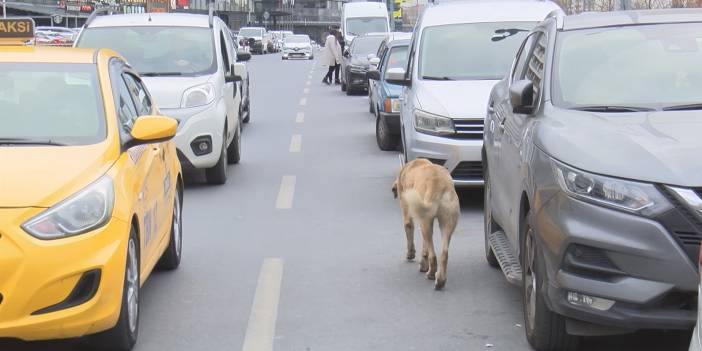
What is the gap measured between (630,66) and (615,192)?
1.83 metres

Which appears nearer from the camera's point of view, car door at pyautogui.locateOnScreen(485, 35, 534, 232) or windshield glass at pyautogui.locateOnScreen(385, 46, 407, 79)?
car door at pyautogui.locateOnScreen(485, 35, 534, 232)

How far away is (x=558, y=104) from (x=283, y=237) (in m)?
3.53

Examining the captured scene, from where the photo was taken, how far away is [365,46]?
29.9 meters

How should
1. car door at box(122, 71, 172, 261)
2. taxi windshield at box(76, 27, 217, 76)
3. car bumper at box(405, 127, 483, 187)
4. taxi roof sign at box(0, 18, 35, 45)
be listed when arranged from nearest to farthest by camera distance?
car door at box(122, 71, 172, 261) < taxi roof sign at box(0, 18, 35, 45) < car bumper at box(405, 127, 483, 187) < taxi windshield at box(76, 27, 217, 76)

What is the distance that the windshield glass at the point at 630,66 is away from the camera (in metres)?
6.48

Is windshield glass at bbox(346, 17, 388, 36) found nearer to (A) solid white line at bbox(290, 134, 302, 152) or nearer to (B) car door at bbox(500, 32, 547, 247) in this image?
(A) solid white line at bbox(290, 134, 302, 152)

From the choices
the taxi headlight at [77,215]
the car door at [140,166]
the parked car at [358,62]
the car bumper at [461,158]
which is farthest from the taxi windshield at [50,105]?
the parked car at [358,62]

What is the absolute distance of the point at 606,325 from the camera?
5.27 meters

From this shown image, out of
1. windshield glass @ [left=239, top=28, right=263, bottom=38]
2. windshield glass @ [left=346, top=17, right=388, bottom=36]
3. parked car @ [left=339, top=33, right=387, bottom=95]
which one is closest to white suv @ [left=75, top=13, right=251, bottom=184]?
parked car @ [left=339, top=33, right=387, bottom=95]

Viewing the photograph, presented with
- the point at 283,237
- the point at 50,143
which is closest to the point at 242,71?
the point at 283,237

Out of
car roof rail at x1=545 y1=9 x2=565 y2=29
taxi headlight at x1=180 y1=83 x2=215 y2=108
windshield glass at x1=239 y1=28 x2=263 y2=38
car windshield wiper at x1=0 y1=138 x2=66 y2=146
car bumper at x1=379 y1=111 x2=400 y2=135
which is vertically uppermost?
car roof rail at x1=545 y1=9 x2=565 y2=29

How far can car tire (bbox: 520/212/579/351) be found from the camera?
557cm

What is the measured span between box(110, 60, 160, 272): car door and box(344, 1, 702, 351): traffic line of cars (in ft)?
6.76

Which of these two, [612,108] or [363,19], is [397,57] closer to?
[612,108]
